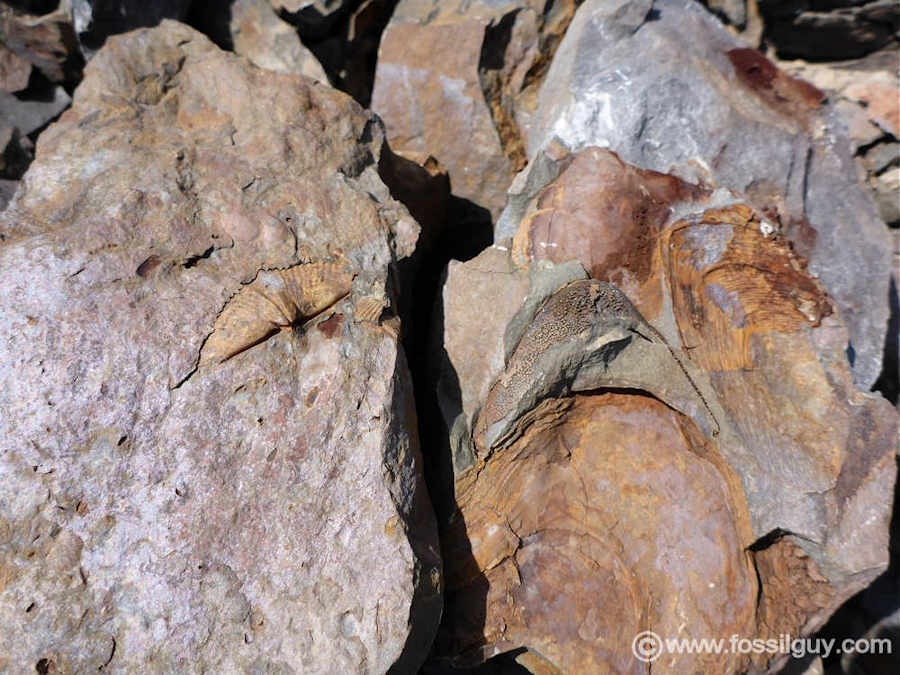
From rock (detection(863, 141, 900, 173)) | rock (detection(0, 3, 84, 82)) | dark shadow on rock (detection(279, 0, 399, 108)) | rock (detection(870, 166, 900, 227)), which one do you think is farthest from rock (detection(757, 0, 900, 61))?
rock (detection(0, 3, 84, 82))

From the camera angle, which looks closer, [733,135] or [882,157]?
[733,135]

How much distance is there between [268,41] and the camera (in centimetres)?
312

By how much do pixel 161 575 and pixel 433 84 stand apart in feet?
7.26

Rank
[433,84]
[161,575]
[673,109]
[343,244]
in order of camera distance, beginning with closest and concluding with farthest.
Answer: [161,575] → [343,244] → [673,109] → [433,84]

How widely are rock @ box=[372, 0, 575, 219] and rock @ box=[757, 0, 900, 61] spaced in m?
1.50

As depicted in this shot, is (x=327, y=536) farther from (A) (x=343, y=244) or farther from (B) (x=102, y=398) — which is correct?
(A) (x=343, y=244)

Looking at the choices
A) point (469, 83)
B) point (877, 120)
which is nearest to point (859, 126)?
point (877, 120)

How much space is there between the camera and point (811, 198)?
2.44 meters

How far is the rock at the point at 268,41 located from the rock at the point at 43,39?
75cm

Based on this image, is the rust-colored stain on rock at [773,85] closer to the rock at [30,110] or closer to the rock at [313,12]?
the rock at [313,12]

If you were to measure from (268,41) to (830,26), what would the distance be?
3.02m

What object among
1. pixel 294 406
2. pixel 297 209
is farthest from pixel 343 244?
pixel 294 406

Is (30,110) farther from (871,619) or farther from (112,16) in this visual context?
(871,619)

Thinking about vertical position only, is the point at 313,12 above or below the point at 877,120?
above
